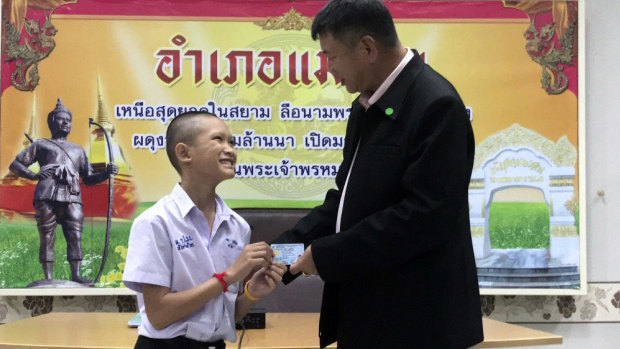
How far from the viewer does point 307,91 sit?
3910 millimetres

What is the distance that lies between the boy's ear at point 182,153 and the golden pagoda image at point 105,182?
2087 mm

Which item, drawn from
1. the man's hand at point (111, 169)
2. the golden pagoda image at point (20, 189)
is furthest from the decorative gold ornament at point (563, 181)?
the golden pagoda image at point (20, 189)

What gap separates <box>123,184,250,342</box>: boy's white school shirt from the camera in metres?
1.66

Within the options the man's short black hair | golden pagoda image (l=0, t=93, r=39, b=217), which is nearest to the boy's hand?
the man's short black hair

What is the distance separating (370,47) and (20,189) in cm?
276

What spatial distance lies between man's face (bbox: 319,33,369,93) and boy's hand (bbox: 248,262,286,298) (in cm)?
49

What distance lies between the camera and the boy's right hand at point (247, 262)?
171cm

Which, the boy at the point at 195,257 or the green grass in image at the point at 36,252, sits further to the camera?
the green grass in image at the point at 36,252

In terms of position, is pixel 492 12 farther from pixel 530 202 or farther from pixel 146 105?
pixel 146 105

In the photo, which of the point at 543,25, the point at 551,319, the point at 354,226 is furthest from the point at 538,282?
the point at 354,226

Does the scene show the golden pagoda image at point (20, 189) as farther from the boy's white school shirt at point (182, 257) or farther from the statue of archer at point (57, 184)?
the boy's white school shirt at point (182, 257)

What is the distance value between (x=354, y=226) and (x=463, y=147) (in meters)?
0.30

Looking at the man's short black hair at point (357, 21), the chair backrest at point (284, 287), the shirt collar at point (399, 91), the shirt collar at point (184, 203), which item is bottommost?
the chair backrest at point (284, 287)

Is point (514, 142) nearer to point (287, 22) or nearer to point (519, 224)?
point (519, 224)
